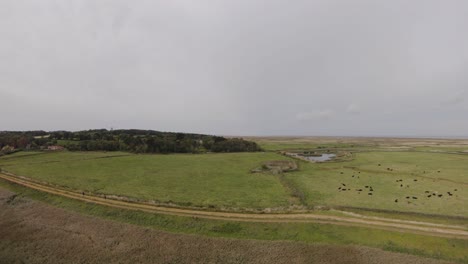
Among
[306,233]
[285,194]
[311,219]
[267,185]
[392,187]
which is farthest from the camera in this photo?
[267,185]

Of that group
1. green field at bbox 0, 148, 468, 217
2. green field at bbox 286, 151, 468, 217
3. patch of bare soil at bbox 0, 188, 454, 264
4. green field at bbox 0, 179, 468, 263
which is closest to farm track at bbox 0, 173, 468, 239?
green field at bbox 0, 179, 468, 263

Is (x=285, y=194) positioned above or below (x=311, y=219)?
above

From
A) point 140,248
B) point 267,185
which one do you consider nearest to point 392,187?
point 267,185

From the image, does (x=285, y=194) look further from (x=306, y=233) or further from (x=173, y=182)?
(x=173, y=182)

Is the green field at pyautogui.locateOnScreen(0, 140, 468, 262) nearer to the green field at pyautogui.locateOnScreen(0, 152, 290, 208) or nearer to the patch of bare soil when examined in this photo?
the green field at pyautogui.locateOnScreen(0, 152, 290, 208)

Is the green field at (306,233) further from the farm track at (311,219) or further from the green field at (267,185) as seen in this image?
the green field at (267,185)

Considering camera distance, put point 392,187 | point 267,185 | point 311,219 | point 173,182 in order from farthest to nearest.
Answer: point 173,182, point 267,185, point 392,187, point 311,219

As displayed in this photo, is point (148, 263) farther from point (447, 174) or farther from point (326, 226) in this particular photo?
point (447, 174)

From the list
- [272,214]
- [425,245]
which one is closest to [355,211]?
[425,245]
